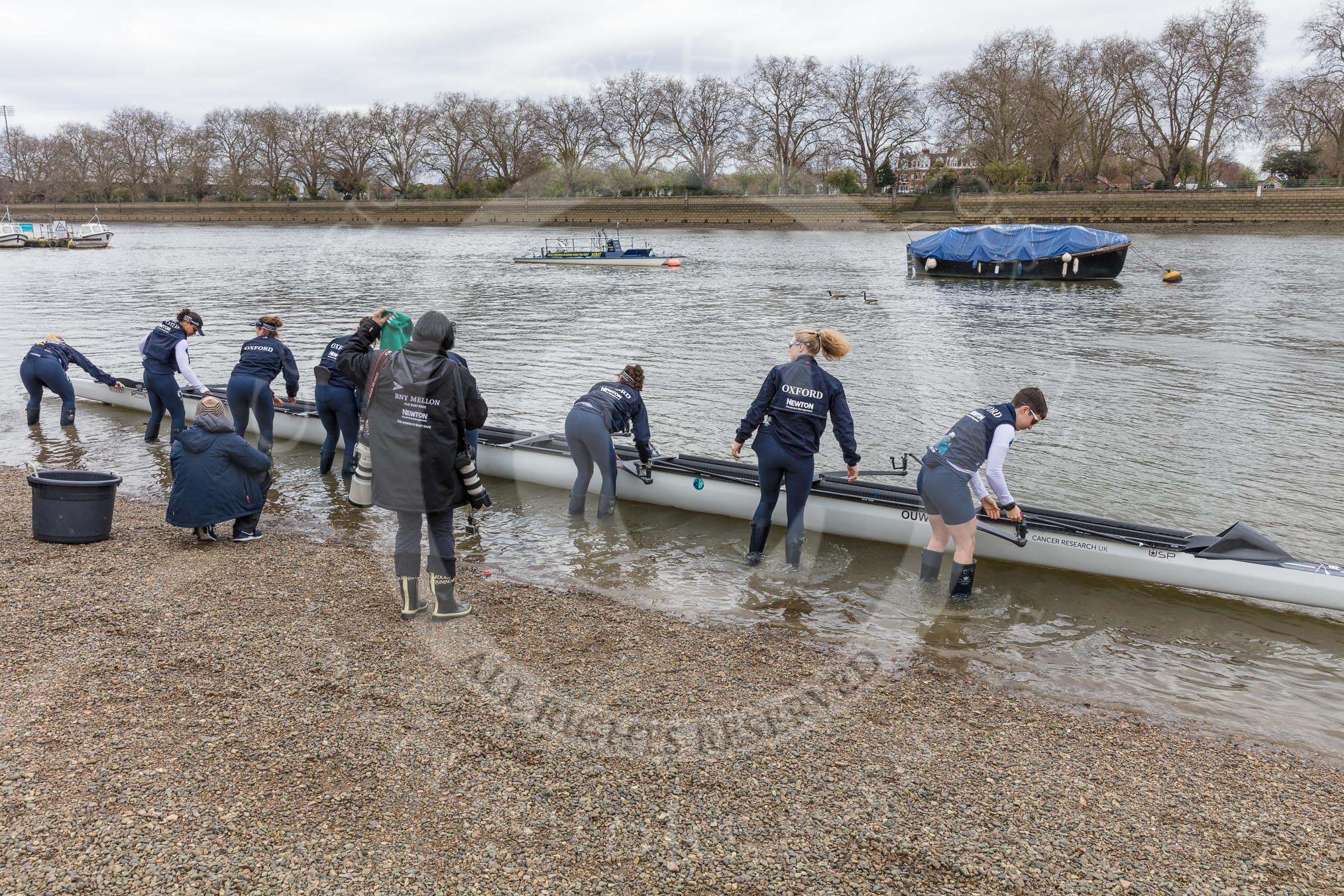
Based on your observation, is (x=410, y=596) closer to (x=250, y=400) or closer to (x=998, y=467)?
(x=998, y=467)

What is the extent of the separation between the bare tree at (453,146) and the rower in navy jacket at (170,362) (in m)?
84.6

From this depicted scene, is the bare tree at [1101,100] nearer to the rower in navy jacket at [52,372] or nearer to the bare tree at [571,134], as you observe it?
the bare tree at [571,134]

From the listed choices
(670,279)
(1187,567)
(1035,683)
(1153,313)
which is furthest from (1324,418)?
(670,279)

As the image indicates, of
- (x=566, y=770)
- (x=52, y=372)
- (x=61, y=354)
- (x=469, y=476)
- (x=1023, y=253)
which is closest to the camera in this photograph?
(x=566, y=770)

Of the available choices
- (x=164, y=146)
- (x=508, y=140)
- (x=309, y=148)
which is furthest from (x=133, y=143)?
(x=508, y=140)

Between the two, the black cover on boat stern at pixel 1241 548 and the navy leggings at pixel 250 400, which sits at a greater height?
the navy leggings at pixel 250 400

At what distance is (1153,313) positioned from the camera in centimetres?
2805

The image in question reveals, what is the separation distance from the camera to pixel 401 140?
10275cm

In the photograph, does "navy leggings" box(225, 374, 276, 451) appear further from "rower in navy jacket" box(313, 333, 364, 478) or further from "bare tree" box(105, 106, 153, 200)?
"bare tree" box(105, 106, 153, 200)

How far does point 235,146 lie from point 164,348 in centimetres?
12326

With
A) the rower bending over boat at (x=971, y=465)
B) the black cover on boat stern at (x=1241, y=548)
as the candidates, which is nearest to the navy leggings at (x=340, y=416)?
the rower bending over boat at (x=971, y=465)

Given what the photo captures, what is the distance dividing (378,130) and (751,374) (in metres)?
98.1

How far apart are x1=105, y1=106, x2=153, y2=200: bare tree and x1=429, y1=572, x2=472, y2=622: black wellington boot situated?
455 feet

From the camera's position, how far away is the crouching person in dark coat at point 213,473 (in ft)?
24.2
